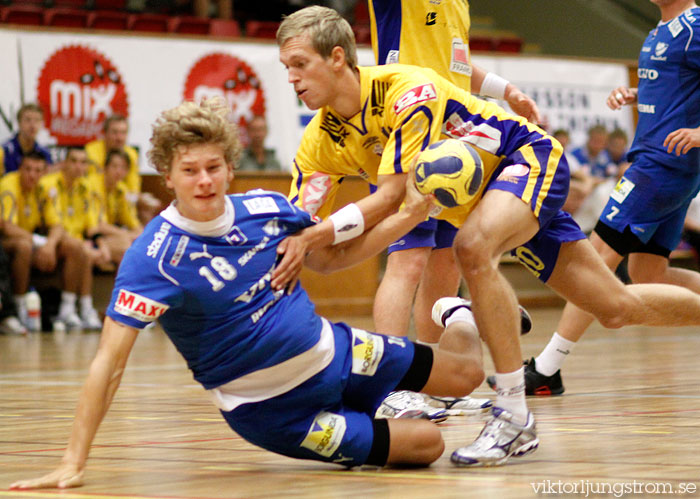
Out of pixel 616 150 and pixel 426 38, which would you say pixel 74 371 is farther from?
pixel 616 150

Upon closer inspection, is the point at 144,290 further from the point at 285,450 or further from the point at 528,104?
the point at 528,104

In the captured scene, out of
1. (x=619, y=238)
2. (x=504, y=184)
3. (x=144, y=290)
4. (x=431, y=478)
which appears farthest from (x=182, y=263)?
(x=619, y=238)

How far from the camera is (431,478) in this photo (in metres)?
3.18

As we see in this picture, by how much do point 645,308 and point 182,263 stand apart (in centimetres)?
221

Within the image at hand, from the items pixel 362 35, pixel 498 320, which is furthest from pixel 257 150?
pixel 498 320

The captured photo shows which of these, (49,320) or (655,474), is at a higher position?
(655,474)

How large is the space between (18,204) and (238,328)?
8.01 metres

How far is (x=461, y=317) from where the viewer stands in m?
4.03

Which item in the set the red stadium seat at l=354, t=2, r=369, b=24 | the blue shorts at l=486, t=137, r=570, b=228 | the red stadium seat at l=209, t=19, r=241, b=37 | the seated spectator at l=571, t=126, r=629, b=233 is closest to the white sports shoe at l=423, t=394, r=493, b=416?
the blue shorts at l=486, t=137, r=570, b=228

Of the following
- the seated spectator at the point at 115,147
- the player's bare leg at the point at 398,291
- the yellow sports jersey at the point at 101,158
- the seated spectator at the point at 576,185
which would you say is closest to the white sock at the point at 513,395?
the player's bare leg at the point at 398,291

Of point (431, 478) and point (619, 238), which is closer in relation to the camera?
point (431, 478)

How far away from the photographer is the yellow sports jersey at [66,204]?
35.6 feet

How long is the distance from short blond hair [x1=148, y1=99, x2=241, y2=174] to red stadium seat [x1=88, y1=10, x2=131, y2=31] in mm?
10557

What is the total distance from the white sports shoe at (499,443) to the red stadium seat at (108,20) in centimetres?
1085
